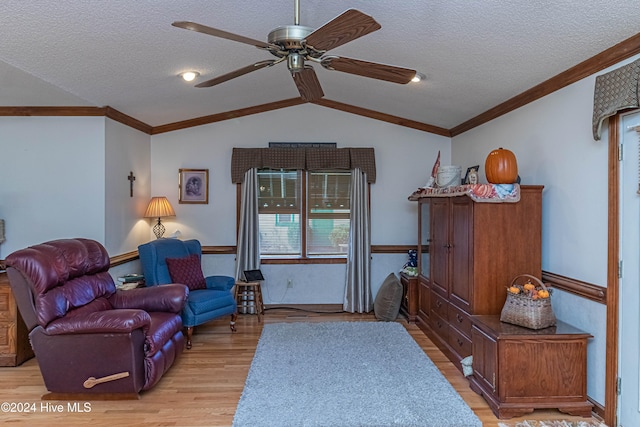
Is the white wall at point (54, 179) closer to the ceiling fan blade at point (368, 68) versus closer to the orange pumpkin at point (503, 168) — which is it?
the ceiling fan blade at point (368, 68)

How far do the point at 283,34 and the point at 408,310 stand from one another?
375 cm

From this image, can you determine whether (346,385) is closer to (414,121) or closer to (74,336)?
(74,336)

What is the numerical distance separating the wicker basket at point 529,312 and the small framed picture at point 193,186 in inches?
153

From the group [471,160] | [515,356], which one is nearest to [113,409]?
[515,356]

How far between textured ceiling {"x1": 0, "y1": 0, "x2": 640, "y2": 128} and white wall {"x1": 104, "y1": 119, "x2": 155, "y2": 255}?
1.44 feet

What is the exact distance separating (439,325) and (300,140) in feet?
9.41

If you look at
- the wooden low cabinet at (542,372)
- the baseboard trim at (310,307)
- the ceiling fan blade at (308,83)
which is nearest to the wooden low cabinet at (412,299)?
the baseboard trim at (310,307)

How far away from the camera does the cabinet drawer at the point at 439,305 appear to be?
12.8 feet

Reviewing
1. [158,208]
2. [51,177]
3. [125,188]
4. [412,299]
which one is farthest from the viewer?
[158,208]

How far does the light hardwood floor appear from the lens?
8.66 feet

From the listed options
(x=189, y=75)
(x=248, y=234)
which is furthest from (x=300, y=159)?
(x=189, y=75)

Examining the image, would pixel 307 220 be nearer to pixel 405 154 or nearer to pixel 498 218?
pixel 405 154

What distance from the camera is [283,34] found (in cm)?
197

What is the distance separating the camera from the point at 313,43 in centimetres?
196
